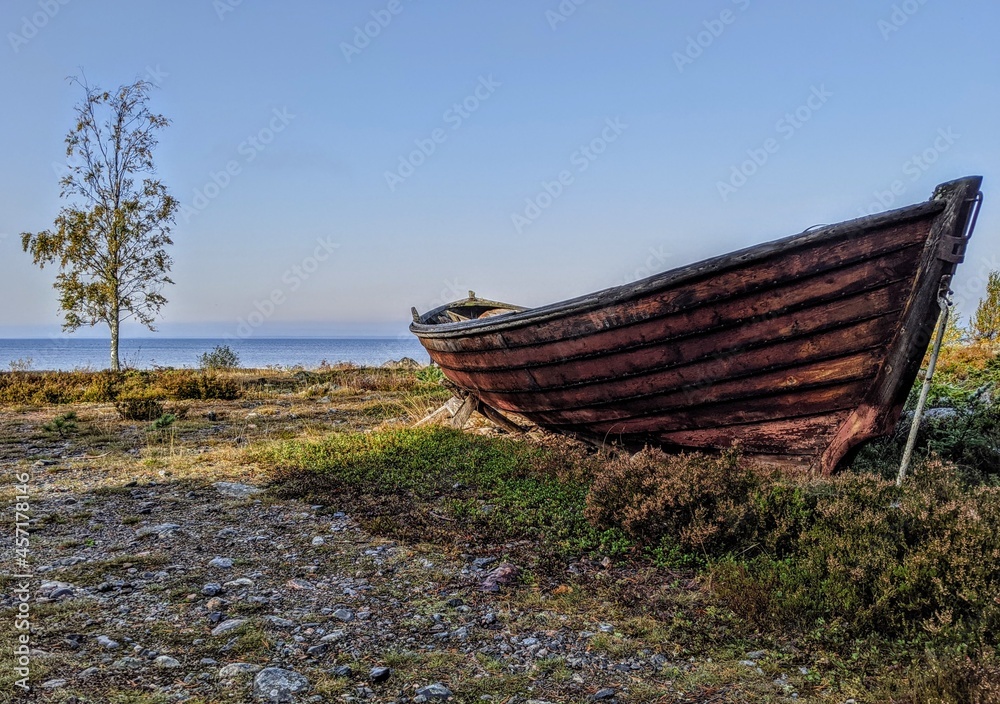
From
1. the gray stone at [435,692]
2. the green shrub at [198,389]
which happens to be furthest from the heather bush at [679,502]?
the green shrub at [198,389]

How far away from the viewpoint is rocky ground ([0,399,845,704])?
104 inches

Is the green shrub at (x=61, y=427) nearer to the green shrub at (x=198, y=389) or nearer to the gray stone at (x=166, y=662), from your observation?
the green shrub at (x=198, y=389)

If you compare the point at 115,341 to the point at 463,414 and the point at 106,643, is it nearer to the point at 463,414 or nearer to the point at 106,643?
the point at 463,414

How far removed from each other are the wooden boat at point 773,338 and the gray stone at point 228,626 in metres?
3.66

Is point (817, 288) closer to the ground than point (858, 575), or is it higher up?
higher up

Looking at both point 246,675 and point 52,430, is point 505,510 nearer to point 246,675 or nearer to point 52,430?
point 246,675

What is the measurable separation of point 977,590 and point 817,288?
2351mm

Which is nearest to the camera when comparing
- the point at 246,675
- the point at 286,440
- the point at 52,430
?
the point at 246,675

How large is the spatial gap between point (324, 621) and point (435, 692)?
3.34 feet

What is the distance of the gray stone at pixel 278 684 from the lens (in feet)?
8.38

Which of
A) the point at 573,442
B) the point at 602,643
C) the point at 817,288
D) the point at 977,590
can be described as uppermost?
the point at 817,288

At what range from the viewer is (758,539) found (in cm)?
401

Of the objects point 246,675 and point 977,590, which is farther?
point 977,590

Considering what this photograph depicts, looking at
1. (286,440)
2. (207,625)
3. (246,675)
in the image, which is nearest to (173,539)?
(207,625)
